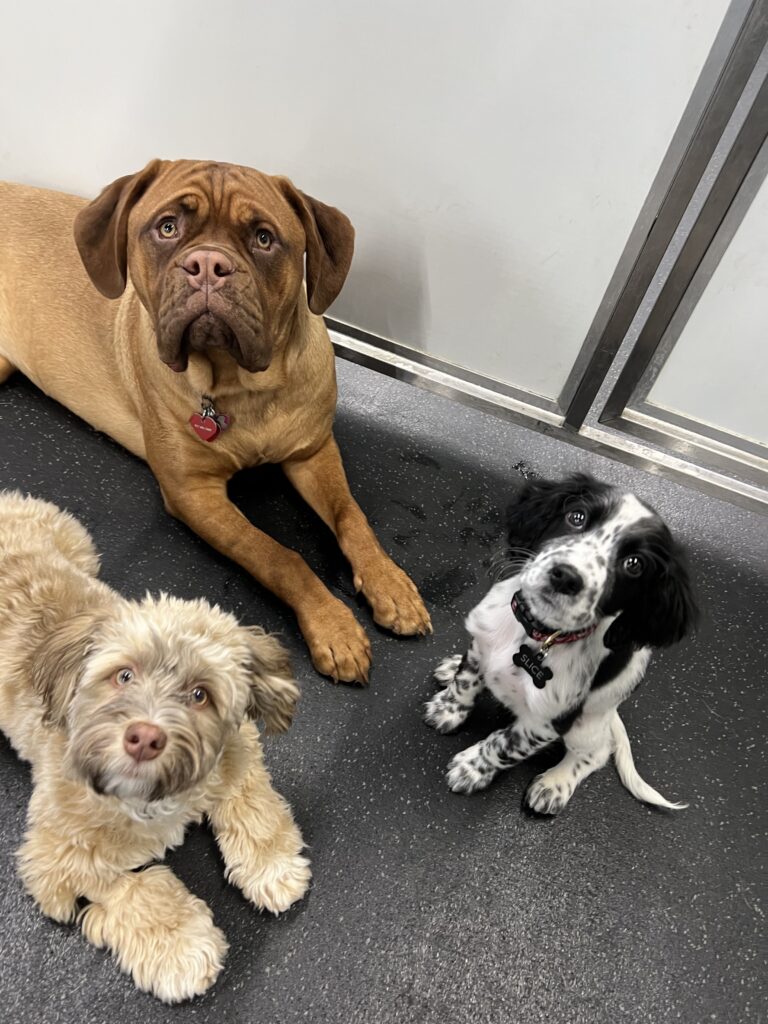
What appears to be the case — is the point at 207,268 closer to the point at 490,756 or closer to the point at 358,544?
the point at 358,544

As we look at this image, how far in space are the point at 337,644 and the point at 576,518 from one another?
2.29 feet

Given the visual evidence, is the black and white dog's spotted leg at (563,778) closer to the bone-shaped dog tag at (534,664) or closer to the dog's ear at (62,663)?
the bone-shaped dog tag at (534,664)

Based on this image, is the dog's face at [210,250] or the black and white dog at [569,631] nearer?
the black and white dog at [569,631]

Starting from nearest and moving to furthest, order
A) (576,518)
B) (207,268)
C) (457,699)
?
(576,518)
(207,268)
(457,699)

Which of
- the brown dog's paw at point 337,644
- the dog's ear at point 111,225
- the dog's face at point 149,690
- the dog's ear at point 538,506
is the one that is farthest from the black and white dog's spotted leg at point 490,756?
the dog's ear at point 111,225

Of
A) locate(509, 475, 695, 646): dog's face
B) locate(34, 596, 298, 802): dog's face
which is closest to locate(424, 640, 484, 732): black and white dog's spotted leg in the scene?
locate(509, 475, 695, 646): dog's face

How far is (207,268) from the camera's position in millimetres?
1306

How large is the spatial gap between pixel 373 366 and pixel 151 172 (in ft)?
3.58

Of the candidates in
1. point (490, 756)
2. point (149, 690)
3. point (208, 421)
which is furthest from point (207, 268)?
point (490, 756)

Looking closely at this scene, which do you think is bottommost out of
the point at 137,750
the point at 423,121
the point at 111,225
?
the point at 137,750

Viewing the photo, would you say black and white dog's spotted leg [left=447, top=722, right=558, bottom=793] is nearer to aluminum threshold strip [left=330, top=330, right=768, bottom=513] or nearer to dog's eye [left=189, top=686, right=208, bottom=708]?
dog's eye [left=189, top=686, right=208, bottom=708]

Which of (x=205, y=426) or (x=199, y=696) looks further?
(x=205, y=426)

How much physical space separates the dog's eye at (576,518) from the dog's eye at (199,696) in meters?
0.68

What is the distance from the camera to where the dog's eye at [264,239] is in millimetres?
1402
